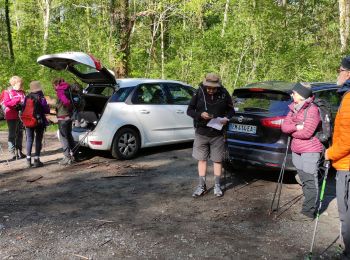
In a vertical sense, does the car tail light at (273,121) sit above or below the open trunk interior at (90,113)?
above

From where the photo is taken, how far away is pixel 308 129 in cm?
521

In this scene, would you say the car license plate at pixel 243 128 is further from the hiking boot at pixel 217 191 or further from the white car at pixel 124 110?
the white car at pixel 124 110

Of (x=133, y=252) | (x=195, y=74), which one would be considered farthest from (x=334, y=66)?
(x=133, y=252)

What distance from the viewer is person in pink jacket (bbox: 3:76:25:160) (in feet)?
29.7

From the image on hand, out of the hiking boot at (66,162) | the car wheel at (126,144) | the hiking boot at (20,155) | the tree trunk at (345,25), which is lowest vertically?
the hiking boot at (20,155)

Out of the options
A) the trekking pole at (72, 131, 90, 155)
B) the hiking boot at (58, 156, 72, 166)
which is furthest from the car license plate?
the hiking boot at (58, 156, 72, 166)

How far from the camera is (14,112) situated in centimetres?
941

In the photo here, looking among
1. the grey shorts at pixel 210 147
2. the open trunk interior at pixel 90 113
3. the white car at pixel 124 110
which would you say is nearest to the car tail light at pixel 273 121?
the grey shorts at pixel 210 147

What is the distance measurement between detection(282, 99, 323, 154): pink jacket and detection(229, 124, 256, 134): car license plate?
52.6 inches

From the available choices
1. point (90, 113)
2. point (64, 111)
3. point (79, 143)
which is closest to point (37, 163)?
point (79, 143)

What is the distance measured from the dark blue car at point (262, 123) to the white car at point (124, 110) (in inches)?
95.5

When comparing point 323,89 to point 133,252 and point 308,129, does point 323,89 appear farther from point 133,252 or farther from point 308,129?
point 133,252

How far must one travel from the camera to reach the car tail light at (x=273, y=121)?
21.2ft

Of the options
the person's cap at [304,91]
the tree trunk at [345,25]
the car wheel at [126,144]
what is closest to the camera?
the person's cap at [304,91]
